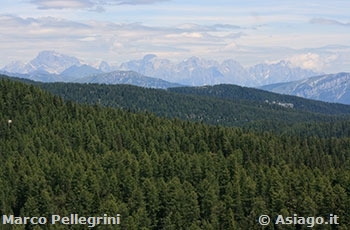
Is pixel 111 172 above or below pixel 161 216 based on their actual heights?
above

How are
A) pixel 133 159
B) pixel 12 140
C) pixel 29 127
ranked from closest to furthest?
pixel 133 159 → pixel 12 140 → pixel 29 127

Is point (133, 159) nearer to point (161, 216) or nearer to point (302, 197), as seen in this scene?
point (161, 216)

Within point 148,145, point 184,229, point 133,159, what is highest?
point 148,145

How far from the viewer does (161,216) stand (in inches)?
4286

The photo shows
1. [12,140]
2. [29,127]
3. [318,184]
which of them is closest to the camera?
[318,184]

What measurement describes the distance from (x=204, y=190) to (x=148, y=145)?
56.4 m

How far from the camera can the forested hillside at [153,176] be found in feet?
346

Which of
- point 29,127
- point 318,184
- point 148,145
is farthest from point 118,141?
point 318,184

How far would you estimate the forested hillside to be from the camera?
105 m

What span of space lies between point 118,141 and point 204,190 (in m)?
59.2

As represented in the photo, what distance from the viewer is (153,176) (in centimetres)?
13025

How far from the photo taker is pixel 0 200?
4281 inches

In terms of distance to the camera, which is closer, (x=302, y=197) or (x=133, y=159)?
(x=302, y=197)

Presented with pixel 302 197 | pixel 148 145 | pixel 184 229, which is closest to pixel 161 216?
pixel 184 229
